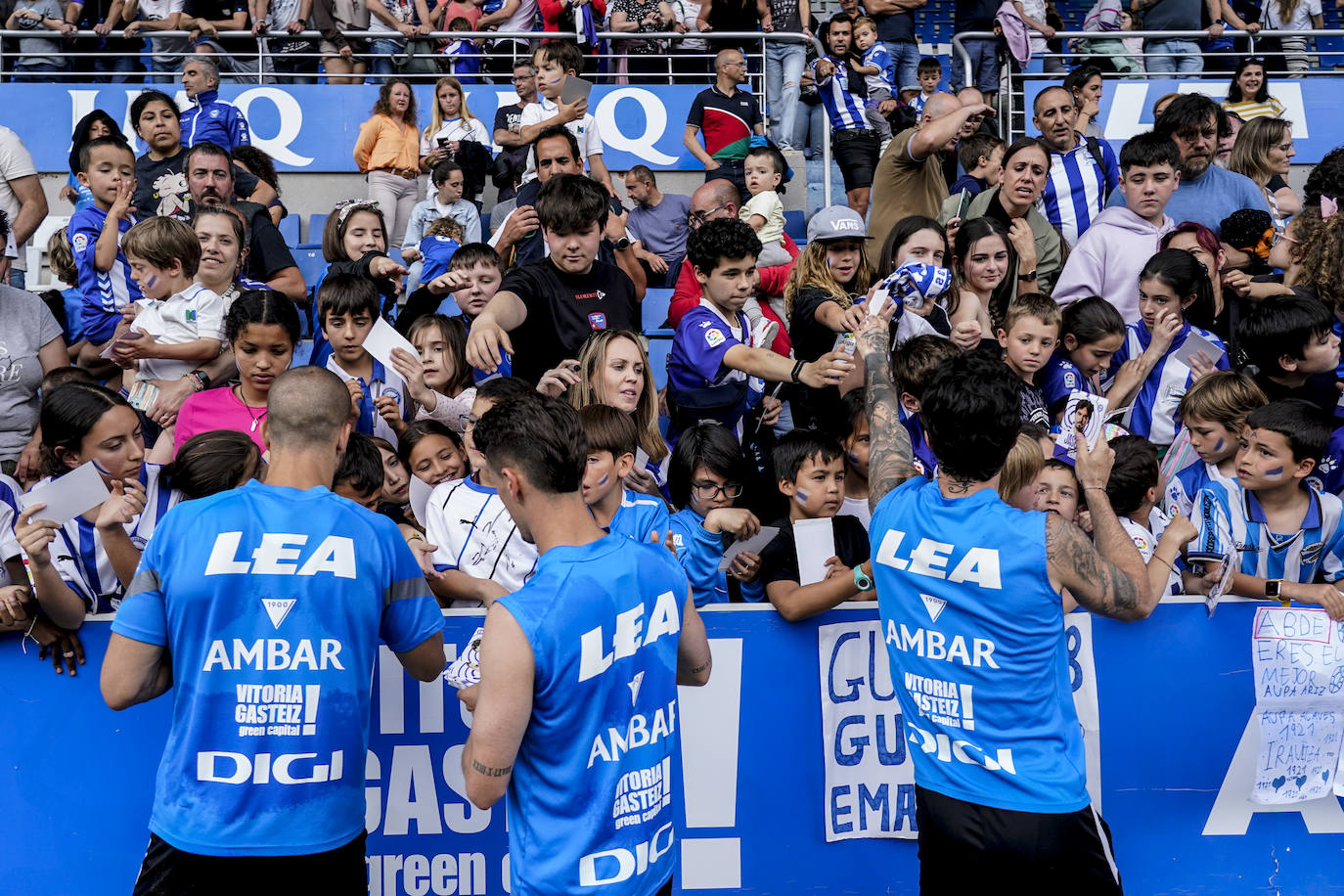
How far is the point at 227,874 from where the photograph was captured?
10.1 feet

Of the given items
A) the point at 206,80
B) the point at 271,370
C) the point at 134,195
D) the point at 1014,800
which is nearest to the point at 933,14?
the point at 206,80

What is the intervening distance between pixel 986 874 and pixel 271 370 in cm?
338

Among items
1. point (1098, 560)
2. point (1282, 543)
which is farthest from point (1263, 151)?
point (1098, 560)

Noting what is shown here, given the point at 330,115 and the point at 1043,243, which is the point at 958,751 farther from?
the point at 330,115

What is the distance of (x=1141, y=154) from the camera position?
6664mm

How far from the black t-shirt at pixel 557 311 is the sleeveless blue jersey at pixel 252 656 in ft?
8.31

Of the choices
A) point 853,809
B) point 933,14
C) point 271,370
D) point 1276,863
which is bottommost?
point 1276,863

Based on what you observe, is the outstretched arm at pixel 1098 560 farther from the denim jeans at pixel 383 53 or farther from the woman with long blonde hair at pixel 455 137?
the denim jeans at pixel 383 53

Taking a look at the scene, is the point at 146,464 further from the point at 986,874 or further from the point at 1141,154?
the point at 1141,154

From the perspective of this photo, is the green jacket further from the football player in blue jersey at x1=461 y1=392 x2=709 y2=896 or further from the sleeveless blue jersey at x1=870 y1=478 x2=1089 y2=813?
the football player in blue jersey at x1=461 y1=392 x2=709 y2=896

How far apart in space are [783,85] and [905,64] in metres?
1.66

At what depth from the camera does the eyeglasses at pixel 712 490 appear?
15.7 feet

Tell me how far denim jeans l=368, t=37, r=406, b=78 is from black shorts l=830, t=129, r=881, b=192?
182 inches

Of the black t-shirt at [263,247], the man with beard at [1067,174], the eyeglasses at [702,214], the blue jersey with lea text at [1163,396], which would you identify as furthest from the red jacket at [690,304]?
the black t-shirt at [263,247]
